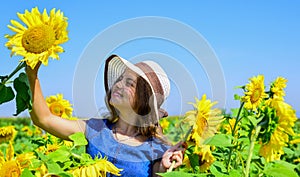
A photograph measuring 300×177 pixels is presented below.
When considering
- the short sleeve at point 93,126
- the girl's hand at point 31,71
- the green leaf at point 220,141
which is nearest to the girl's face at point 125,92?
the short sleeve at point 93,126

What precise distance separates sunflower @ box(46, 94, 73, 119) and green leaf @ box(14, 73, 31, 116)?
107cm

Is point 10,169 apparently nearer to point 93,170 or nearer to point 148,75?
point 93,170

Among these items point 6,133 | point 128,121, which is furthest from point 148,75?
point 6,133

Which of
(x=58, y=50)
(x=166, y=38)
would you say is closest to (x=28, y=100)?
(x=58, y=50)

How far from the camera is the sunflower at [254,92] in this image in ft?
8.73

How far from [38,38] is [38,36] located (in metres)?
0.02

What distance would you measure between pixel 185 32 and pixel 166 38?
81 millimetres

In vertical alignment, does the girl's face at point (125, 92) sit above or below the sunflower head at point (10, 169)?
above

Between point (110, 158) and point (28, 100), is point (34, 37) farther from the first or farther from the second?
point (110, 158)

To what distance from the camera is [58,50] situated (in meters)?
1.68

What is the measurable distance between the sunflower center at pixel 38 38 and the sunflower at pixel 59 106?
1094mm

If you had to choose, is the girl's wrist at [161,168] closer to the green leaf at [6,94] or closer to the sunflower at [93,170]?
the sunflower at [93,170]

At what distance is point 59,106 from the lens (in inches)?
112

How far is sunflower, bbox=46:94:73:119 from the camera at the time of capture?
111 inches
